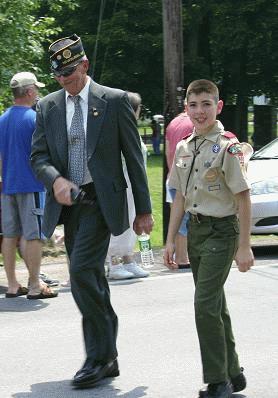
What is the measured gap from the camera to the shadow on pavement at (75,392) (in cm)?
542

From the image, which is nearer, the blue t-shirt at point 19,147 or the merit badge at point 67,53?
the merit badge at point 67,53

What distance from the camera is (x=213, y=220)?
16.7 feet

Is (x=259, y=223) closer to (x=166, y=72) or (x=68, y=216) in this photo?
(x=166, y=72)

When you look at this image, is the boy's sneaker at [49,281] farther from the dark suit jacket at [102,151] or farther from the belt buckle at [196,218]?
the belt buckle at [196,218]

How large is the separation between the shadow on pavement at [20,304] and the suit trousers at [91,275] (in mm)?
2294

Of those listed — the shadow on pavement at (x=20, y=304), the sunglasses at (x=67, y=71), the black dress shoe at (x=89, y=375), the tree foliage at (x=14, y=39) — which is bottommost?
the shadow on pavement at (x=20, y=304)

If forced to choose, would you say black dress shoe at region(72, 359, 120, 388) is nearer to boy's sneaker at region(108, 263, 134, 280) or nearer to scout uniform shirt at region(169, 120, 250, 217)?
scout uniform shirt at region(169, 120, 250, 217)

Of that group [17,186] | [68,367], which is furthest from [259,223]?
[68,367]

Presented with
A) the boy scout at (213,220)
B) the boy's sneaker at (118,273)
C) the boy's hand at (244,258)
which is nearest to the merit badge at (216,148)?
the boy scout at (213,220)

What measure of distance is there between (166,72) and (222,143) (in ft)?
22.2

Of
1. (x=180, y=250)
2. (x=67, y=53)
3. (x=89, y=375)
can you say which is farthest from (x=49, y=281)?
(x=67, y=53)

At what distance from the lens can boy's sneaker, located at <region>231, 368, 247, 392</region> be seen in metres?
5.27

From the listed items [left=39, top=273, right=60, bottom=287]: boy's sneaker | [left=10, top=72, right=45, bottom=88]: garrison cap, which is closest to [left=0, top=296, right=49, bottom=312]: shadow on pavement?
[left=39, top=273, right=60, bottom=287]: boy's sneaker

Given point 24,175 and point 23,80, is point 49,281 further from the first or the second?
point 23,80
